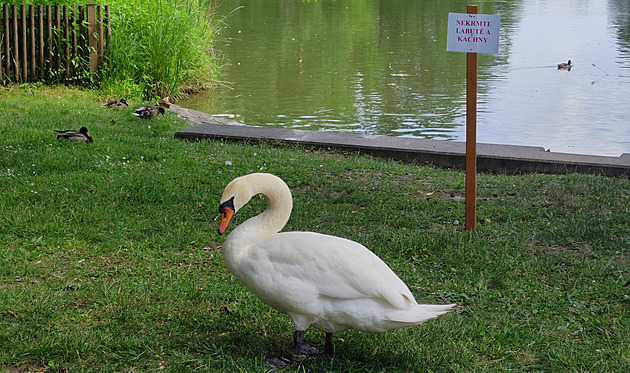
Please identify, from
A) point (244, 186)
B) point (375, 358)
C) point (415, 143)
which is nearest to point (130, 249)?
point (244, 186)

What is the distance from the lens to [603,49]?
2081cm

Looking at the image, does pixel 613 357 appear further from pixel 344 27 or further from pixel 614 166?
pixel 344 27

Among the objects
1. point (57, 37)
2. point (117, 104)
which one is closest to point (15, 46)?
point (57, 37)

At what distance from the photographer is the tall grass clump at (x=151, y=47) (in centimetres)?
1305

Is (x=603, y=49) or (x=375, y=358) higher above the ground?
(x=603, y=49)

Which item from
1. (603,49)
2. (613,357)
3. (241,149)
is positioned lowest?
(613,357)

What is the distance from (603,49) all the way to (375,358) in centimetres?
1949

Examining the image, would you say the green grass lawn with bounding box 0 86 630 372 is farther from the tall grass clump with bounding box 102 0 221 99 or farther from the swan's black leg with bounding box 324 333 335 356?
the tall grass clump with bounding box 102 0 221 99

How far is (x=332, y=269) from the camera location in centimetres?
367

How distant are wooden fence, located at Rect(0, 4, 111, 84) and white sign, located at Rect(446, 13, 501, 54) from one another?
8.59m

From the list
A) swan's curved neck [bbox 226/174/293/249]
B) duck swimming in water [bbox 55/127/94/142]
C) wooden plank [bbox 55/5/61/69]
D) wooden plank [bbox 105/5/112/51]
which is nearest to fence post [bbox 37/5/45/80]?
wooden plank [bbox 55/5/61/69]

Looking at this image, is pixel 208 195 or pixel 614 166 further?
pixel 614 166

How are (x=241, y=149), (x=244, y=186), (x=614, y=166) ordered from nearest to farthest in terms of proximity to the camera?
(x=244, y=186), (x=614, y=166), (x=241, y=149)

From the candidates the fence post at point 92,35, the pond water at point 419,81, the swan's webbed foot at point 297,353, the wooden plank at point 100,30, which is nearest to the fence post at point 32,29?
the fence post at point 92,35
